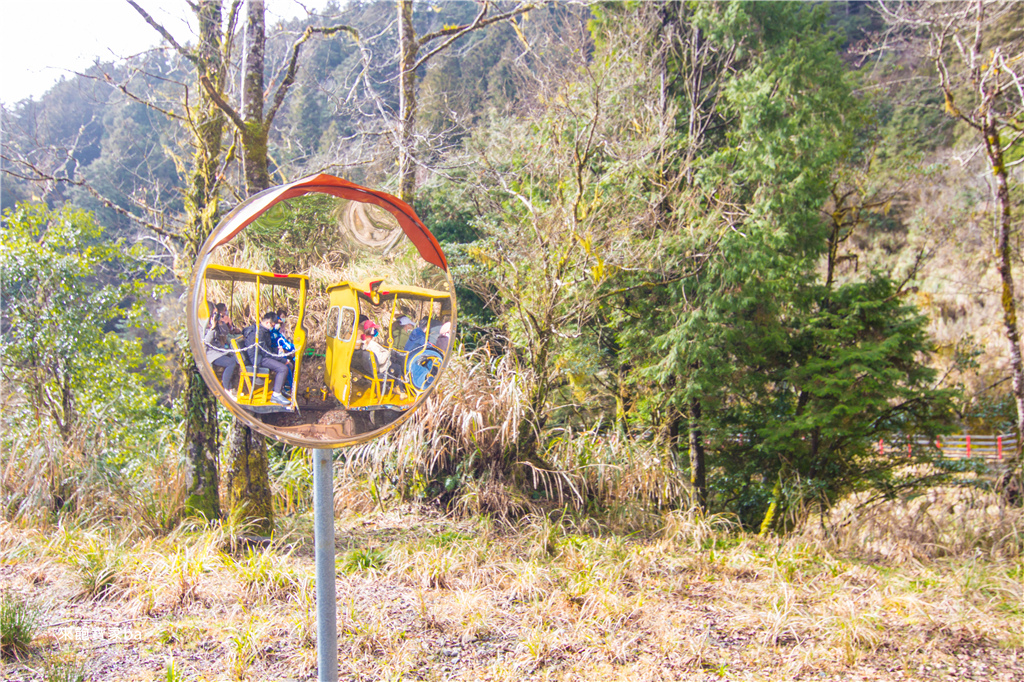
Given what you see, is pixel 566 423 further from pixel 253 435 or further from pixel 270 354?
pixel 270 354

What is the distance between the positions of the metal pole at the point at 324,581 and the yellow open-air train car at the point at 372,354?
21 centimetres

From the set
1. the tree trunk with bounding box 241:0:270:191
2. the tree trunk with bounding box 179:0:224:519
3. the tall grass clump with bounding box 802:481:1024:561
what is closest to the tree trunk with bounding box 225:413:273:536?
the tree trunk with bounding box 179:0:224:519

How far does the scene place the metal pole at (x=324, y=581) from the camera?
1.54 metres

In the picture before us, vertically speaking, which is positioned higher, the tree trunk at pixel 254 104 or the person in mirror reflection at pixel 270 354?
the tree trunk at pixel 254 104

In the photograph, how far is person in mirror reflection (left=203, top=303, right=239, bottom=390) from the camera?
146 cm

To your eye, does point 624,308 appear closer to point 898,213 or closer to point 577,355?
point 577,355

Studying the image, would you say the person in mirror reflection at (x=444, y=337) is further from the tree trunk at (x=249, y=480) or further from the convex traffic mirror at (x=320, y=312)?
the tree trunk at (x=249, y=480)

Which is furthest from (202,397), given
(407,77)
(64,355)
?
(407,77)

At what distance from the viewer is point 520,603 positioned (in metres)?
3.33

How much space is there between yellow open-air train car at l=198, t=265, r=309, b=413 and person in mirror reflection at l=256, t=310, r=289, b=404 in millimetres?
14

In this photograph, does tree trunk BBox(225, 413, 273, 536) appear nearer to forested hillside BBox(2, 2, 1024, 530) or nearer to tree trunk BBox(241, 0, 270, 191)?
forested hillside BBox(2, 2, 1024, 530)

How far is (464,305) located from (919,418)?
6.12 metres

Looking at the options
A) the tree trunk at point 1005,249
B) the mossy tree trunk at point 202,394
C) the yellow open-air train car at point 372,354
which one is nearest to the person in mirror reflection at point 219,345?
the yellow open-air train car at point 372,354

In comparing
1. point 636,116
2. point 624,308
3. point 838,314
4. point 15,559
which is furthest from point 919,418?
point 15,559
